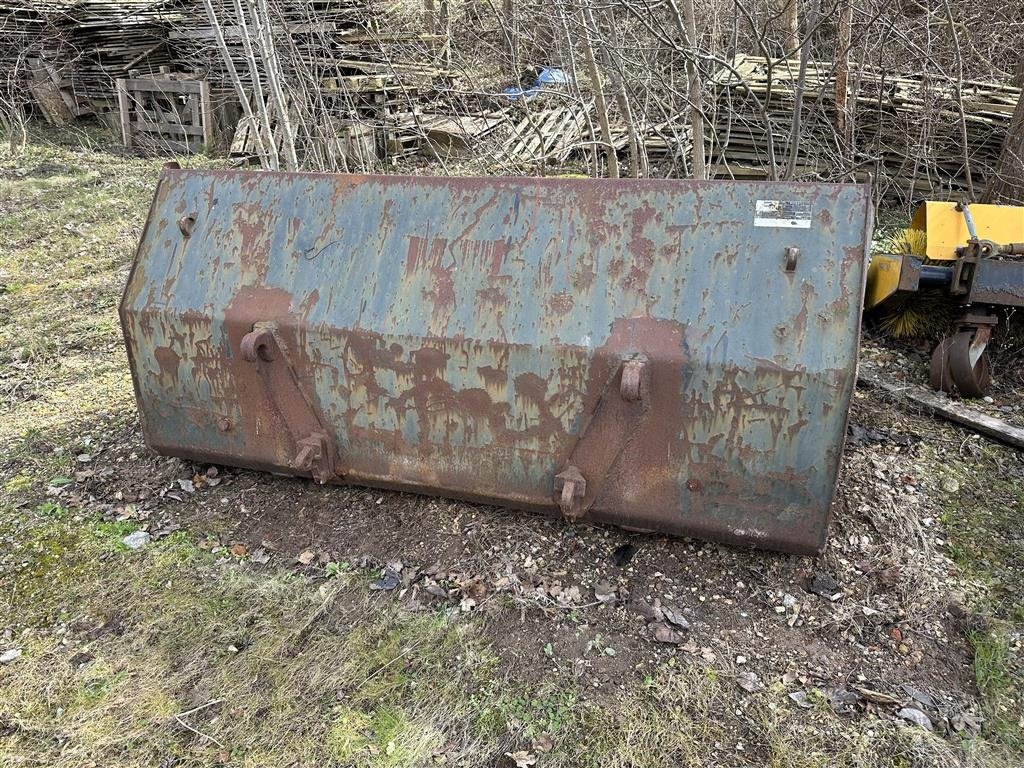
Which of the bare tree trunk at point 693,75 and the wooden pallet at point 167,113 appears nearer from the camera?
the bare tree trunk at point 693,75

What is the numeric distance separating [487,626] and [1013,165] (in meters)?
5.05

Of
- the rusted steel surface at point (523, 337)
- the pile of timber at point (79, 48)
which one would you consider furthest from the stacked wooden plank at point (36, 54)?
the rusted steel surface at point (523, 337)

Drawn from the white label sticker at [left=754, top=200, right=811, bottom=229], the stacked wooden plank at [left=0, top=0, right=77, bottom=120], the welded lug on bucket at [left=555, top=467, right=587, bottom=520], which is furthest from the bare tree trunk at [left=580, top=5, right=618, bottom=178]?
the stacked wooden plank at [left=0, top=0, right=77, bottom=120]

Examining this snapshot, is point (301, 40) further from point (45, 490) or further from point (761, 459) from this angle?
point (761, 459)

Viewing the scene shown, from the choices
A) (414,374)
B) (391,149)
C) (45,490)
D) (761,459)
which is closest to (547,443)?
(414,374)

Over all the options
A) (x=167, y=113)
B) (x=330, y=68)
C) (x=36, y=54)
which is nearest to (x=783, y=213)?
(x=330, y=68)

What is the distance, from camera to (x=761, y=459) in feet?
7.11

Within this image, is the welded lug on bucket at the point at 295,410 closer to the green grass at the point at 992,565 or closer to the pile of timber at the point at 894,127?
the green grass at the point at 992,565

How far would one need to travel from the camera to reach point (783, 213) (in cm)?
219

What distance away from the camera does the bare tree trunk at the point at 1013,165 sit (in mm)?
4980

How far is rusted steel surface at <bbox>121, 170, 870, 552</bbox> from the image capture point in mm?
2125

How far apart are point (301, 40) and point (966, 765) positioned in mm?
9217

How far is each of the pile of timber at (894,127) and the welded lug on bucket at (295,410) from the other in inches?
190

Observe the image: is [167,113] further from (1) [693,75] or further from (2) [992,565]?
(2) [992,565]
